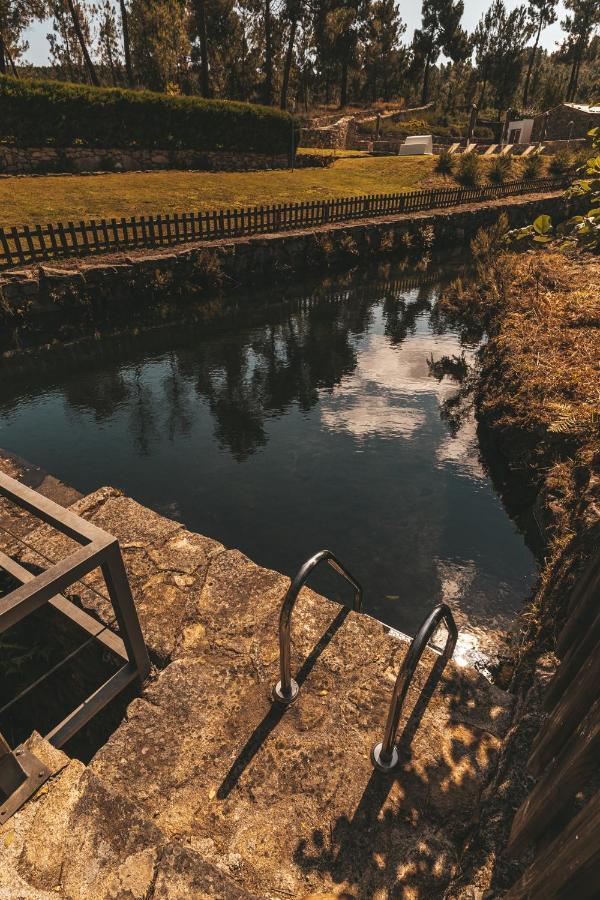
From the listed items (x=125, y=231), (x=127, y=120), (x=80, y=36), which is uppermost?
(x=80, y=36)

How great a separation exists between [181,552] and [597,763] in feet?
10.7

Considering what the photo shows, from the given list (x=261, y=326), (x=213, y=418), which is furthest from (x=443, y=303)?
(x=213, y=418)

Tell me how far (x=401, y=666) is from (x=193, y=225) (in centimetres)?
1439

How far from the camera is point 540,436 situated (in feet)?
20.3

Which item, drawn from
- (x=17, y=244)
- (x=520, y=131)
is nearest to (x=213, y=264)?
(x=17, y=244)

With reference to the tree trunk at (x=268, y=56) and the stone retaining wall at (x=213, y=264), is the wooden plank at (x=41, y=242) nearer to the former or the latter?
the stone retaining wall at (x=213, y=264)

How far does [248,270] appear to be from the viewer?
14.9 meters

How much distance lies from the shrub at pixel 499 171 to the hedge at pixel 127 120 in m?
12.9

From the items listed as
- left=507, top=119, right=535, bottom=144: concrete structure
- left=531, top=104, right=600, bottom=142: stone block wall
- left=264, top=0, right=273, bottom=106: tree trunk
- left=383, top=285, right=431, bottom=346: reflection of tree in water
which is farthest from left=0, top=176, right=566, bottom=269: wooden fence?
left=507, top=119, right=535, bottom=144: concrete structure

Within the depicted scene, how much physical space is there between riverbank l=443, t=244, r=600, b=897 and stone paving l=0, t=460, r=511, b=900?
1.12 feet

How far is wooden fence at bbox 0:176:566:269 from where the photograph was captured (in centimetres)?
1185

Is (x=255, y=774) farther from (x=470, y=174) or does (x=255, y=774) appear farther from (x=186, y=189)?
(x=470, y=174)

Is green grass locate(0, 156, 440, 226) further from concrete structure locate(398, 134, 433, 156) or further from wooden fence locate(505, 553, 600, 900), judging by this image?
wooden fence locate(505, 553, 600, 900)

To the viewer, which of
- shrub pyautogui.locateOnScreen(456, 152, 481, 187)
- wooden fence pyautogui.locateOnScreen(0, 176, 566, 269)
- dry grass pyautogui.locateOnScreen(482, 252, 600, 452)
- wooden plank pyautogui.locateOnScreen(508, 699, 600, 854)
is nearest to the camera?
wooden plank pyautogui.locateOnScreen(508, 699, 600, 854)
